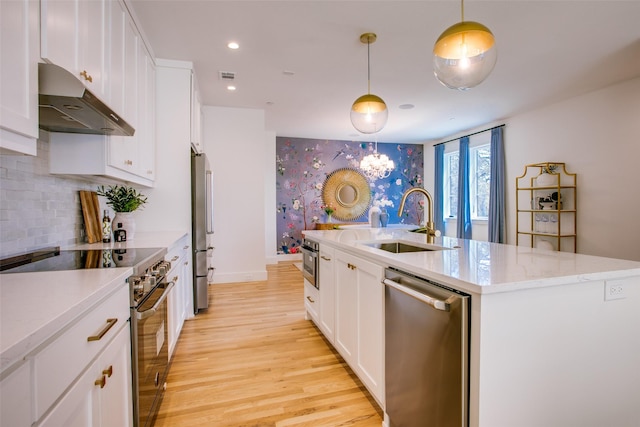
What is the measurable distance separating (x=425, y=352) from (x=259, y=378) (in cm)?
130

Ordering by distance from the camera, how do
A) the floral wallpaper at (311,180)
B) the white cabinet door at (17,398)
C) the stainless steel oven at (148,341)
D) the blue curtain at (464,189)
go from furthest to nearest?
the floral wallpaper at (311,180)
the blue curtain at (464,189)
the stainless steel oven at (148,341)
the white cabinet door at (17,398)

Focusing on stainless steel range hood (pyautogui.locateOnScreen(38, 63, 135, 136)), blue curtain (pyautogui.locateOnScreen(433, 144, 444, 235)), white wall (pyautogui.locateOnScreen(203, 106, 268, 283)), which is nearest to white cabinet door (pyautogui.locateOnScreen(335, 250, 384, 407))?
stainless steel range hood (pyautogui.locateOnScreen(38, 63, 135, 136))

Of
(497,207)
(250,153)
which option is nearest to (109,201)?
(250,153)

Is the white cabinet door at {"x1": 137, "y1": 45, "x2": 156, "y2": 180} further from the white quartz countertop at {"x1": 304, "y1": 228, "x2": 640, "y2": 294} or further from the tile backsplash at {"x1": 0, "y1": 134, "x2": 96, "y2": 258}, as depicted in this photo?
the white quartz countertop at {"x1": 304, "y1": 228, "x2": 640, "y2": 294}

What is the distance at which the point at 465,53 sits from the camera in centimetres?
173

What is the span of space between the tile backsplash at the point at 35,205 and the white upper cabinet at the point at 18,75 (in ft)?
1.78

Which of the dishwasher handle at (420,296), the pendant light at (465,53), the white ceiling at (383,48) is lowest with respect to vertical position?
the dishwasher handle at (420,296)

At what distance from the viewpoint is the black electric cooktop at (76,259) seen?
1.33 metres

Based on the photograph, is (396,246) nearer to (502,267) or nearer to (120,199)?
(502,267)

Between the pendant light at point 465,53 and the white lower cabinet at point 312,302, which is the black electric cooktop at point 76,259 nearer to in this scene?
the white lower cabinet at point 312,302

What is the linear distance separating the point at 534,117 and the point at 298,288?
4.62m

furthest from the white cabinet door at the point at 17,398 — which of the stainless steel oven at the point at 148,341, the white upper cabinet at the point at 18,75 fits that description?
the white upper cabinet at the point at 18,75

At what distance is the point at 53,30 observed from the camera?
1.27 meters

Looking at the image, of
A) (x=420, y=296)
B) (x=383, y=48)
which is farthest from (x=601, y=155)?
(x=420, y=296)
